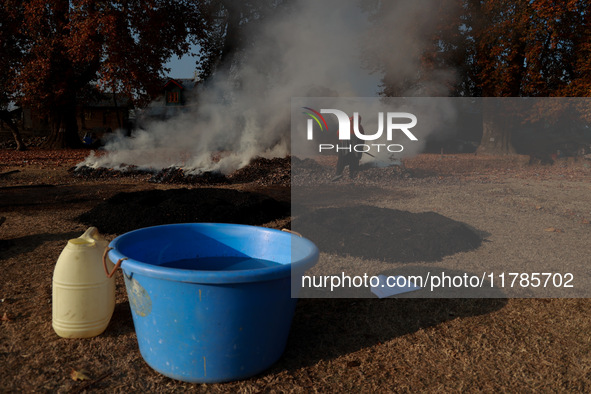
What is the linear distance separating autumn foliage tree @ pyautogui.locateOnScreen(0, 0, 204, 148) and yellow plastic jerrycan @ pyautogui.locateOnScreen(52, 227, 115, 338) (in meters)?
16.4

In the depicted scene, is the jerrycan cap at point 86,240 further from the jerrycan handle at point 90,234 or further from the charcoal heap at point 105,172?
the charcoal heap at point 105,172

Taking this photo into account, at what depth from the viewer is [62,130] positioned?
2155 cm

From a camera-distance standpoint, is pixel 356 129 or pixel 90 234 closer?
pixel 90 234

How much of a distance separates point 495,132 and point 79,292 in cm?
2092

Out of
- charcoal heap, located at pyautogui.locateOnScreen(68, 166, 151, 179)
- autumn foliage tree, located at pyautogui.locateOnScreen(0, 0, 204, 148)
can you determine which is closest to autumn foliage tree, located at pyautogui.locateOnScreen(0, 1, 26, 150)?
autumn foliage tree, located at pyautogui.locateOnScreen(0, 0, 204, 148)

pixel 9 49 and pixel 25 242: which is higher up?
pixel 9 49

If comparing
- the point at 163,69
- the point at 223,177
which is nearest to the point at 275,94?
the point at 163,69

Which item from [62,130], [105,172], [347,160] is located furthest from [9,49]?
[347,160]

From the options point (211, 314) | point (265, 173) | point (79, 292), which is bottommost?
point (265, 173)

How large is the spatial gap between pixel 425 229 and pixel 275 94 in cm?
1249

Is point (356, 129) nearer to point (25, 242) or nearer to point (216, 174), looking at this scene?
point (216, 174)

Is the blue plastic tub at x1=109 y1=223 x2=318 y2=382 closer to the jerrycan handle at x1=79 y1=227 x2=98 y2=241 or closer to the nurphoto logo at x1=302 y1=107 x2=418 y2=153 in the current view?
the jerrycan handle at x1=79 y1=227 x2=98 y2=241

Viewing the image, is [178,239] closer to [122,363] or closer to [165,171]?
[122,363]

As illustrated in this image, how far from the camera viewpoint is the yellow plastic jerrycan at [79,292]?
292cm
